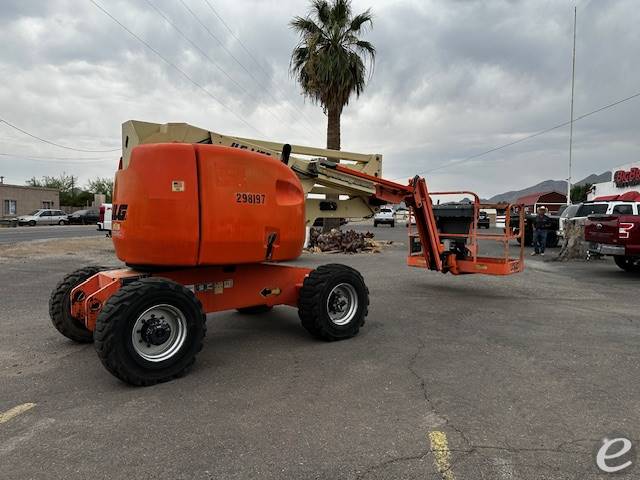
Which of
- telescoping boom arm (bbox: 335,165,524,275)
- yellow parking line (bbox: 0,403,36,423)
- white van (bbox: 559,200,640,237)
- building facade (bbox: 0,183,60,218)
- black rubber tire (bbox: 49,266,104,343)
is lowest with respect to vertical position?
yellow parking line (bbox: 0,403,36,423)

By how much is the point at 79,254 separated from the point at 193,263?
1439 cm

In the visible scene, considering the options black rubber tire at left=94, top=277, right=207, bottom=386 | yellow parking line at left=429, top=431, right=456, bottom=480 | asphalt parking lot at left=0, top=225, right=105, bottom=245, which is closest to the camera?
yellow parking line at left=429, top=431, right=456, bottom=480

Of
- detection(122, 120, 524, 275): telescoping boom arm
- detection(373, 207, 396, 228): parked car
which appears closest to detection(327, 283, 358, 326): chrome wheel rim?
detection(122, 120, 524, 275): telescoping boom arm

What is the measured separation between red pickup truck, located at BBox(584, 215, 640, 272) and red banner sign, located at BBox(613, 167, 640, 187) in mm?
21691

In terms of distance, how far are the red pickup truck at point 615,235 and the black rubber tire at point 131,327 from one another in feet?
36.2

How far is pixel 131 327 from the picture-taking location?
4.20m

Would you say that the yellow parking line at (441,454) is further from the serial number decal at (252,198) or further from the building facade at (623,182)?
the building facade at (623,182)

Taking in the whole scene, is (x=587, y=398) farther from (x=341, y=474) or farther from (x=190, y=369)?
(x=190, y=369)

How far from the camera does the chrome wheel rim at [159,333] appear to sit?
438 centimetres

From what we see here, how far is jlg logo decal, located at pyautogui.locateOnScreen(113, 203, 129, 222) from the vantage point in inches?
187

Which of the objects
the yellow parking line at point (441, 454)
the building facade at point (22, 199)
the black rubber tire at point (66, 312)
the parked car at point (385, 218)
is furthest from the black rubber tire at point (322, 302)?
the building facade at point (22, 199)

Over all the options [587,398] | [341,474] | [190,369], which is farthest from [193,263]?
[587,398]

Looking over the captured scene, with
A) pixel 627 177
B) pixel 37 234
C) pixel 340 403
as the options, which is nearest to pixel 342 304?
pixel 340 403

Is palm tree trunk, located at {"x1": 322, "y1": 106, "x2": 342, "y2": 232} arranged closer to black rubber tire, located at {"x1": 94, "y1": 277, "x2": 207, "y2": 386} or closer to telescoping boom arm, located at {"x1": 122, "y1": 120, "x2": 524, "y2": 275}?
telescoping boom arm, located at {"x1": 122, "y1": 120, "x2": 524, "y2": 275}
